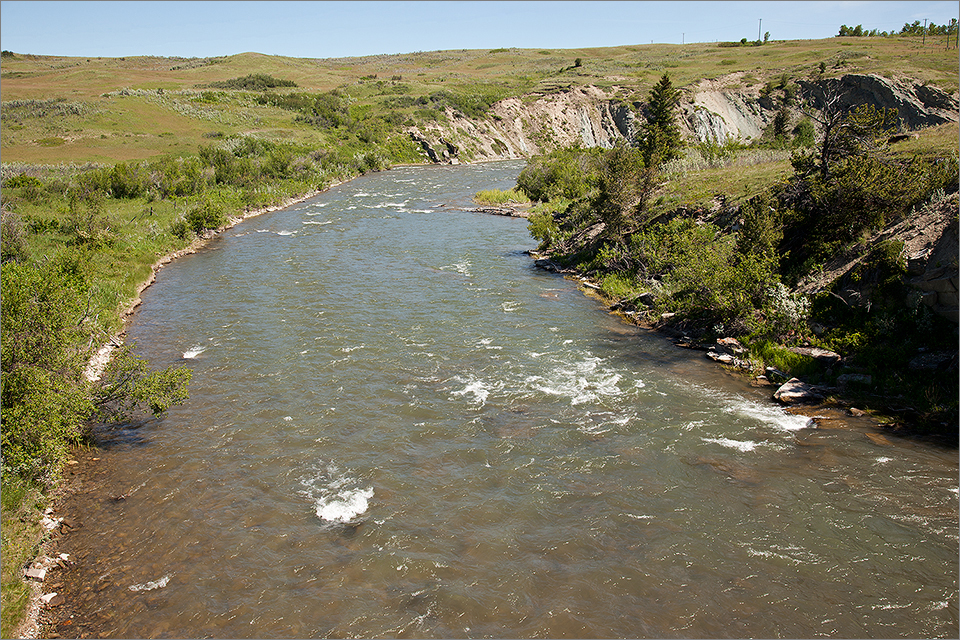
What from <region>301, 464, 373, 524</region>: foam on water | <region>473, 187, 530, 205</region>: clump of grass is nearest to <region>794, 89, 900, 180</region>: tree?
<region>301, 464, 373, 524</region>: foam on water

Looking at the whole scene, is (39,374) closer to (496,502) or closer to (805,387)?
(496,502)

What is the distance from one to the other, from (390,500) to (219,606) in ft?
13.2

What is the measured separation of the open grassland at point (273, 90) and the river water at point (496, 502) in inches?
2133

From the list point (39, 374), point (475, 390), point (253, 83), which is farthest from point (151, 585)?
point (253, 83)

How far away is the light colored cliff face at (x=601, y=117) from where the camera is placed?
8321 cm

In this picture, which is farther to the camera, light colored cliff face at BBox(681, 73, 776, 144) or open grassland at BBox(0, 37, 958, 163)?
light colored cliff face at BBox(681, 73, 776, 144)

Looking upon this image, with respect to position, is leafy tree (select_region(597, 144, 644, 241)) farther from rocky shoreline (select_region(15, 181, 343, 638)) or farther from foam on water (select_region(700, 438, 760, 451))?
rocky shoreline (select_region(15, 181, 343, 638))

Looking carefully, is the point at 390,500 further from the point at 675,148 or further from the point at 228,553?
the point at 675,148

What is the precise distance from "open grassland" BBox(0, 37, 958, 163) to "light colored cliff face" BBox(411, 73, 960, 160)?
311 cm

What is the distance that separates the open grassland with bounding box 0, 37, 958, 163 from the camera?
66188 millimetres

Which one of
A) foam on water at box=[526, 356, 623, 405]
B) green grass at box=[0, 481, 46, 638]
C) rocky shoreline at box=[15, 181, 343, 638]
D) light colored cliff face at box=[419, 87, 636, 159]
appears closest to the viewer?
green grass at box=[0, 481, 46, 638]

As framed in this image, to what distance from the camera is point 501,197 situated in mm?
56500

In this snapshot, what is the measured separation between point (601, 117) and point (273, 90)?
208 feet

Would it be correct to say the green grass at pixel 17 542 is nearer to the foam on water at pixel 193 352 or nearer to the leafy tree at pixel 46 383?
the leafy tree at pixel 46 383
